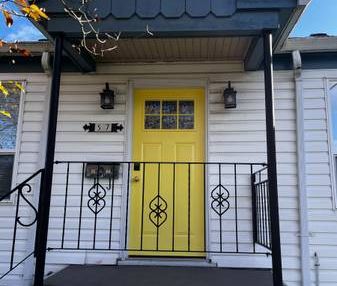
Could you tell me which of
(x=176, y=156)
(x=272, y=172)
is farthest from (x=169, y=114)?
(x=272, y=172)

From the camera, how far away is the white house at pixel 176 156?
400 centimetres

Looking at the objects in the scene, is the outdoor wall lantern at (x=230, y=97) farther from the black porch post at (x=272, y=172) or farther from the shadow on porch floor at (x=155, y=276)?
the shadow on porch floor at (x=155, y=276)

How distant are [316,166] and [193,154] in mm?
1319

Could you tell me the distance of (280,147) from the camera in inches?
165

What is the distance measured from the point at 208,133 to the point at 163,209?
961 millimetres

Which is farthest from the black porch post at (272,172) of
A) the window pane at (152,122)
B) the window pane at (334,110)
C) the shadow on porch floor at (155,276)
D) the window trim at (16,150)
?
the window trim at (16,150)

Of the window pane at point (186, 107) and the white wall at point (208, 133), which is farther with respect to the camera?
the window pane at point (186, 107)

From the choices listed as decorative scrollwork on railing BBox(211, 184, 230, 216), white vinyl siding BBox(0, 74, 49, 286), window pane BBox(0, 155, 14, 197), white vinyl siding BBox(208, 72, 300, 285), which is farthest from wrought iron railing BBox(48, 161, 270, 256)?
window pane BBox(0, 155, 14, 197)

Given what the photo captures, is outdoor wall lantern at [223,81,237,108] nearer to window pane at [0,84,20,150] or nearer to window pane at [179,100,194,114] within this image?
window pane at [179,100,194,114]

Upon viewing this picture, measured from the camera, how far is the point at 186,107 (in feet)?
14.6

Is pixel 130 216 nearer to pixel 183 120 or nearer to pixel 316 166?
pixel 183 120

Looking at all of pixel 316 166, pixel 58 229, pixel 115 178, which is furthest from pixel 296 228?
pixel 58 229

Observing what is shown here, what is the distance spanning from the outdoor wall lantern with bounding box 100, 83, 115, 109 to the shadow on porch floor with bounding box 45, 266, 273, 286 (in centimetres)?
172

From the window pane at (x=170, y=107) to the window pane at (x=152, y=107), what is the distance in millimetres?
73
